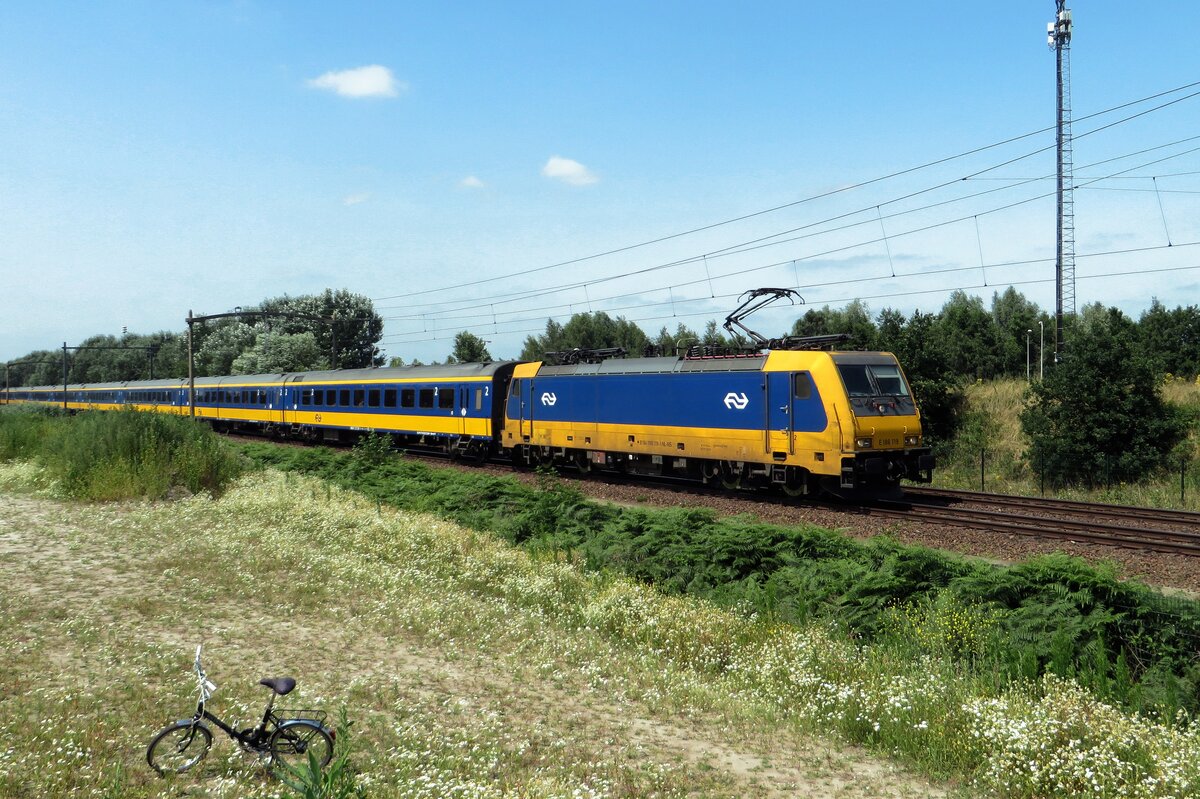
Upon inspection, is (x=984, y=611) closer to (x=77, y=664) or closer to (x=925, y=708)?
(x=925, y=708)

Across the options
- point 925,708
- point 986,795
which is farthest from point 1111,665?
point 986,795

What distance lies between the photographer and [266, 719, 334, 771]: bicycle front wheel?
6.35 meters

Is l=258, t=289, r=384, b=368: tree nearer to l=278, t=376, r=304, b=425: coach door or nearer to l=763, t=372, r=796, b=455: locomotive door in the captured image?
l=278, t=376, r=304, b=425: coach door

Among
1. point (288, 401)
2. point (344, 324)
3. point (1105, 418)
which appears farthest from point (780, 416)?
point (344, 324)

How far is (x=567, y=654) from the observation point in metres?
9.73

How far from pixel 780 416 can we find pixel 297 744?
1417cm

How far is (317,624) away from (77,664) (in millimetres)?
2608

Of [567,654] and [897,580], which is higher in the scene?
[897,580]

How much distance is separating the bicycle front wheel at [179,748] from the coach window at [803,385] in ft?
46.7

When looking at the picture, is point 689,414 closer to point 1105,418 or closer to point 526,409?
point 526,409

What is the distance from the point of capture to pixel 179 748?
645cm

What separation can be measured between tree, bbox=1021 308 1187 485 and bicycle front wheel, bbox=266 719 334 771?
75.4 feet

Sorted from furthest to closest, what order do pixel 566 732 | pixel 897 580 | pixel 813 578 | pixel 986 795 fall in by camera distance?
A: pixel 813 578 < pixel 897 580 < pixel 566 732 < pixel 986 795

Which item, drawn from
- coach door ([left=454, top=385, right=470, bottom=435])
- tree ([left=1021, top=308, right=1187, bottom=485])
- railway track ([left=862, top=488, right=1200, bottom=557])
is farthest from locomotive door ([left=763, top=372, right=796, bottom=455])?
coach door ([left=454, top=385, right=470, bottom=435])
